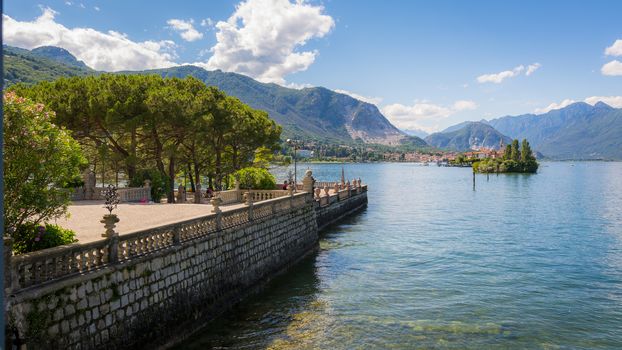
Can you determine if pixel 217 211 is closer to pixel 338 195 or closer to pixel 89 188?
pixel 89 188

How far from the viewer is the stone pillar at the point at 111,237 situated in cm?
1277

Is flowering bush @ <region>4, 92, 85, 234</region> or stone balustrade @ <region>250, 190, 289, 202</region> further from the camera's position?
stone balustrade @ <region>250, 190, 289, 202</region>

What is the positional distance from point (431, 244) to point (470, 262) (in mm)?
6715

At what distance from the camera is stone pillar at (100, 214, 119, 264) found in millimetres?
12773

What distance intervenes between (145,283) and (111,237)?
1991 millimetres

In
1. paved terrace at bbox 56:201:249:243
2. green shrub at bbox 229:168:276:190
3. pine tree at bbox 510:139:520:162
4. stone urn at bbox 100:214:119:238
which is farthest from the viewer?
pine tree at bbox 510:139:520:162

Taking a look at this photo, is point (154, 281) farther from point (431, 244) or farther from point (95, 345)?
point (431, 244)

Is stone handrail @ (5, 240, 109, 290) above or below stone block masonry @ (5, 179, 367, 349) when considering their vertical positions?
above

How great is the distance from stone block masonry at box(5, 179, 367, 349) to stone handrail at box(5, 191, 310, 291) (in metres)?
0.02

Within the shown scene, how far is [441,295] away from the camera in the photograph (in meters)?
22.7

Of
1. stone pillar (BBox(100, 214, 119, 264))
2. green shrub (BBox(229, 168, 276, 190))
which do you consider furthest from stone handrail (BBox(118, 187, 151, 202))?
stone pillar (BBox(100, 214, 119, 264))

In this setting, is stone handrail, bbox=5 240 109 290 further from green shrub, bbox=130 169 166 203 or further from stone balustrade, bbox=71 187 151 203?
green shrub, bbox=130 169 166 203

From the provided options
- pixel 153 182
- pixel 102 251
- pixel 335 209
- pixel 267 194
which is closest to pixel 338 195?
pixel 335 209

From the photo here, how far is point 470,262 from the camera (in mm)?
30359
